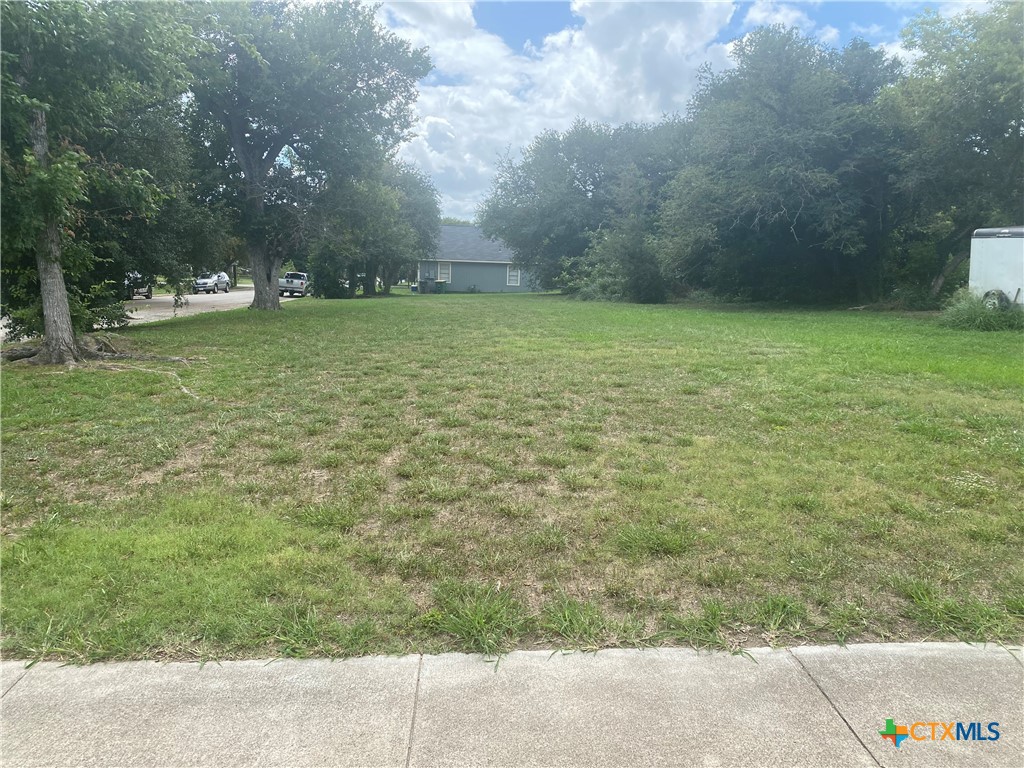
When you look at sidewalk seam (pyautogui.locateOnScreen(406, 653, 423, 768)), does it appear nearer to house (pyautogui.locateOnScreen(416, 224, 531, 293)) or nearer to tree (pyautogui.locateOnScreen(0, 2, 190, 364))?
tree (pyautogui.locateOnScreen(0, 2, 190, 364))

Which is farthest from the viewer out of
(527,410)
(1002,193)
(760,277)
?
(760,277)

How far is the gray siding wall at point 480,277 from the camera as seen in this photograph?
146 feet

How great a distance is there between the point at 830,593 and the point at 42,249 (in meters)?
10.3

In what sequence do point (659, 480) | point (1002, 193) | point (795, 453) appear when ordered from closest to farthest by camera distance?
point (659, 480) < point (795, 453) < point (1002, 193)

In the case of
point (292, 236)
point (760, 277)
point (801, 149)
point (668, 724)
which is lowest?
point (668, 724)

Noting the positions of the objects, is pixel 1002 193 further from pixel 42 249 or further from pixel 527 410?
pixel 42 249

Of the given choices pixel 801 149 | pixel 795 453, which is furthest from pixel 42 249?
pixel 801 149

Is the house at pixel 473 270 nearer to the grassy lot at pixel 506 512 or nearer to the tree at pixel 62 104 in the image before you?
the tree at pixel 62 104

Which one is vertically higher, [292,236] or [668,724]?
[292,236]

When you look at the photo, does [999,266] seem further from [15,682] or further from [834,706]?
[15,682]

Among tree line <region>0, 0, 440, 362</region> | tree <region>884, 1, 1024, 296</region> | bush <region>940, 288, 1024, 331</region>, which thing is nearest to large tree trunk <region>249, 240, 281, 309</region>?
tree line <region>0, 0, 440, 362</region>

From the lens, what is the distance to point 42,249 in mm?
8711

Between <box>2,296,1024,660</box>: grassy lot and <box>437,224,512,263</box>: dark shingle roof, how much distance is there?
38210mm

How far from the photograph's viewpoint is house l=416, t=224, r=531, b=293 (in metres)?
44.4
